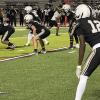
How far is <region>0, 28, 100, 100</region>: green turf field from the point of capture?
835 centimetres

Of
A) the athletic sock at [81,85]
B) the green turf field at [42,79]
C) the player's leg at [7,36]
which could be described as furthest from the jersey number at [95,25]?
the player's leg at [7,36]

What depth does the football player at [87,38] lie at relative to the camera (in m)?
6.88

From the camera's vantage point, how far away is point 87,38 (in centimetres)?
710

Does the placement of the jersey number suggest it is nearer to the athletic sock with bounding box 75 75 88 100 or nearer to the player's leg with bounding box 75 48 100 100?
the player's leg with bounding box 75 48 100 100

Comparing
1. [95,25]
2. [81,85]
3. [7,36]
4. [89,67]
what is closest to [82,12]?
[95,25]

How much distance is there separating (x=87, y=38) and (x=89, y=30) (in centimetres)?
16

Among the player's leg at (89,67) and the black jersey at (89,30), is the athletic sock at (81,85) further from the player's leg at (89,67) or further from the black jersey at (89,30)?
the black jersey at (89,30)

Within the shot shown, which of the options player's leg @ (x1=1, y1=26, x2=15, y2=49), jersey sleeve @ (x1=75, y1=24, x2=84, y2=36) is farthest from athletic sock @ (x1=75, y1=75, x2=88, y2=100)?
player's leg @ (x1=1, y1=26, x2=15, y2=49)

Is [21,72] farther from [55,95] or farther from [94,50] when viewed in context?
[94,50]

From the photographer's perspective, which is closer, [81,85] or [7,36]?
[81,85]

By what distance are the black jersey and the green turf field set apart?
150cm

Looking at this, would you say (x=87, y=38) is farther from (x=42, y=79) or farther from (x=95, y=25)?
(x=42, y=79)

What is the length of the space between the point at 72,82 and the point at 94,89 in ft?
3.09

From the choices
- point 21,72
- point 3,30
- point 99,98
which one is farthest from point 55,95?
point 3,30
